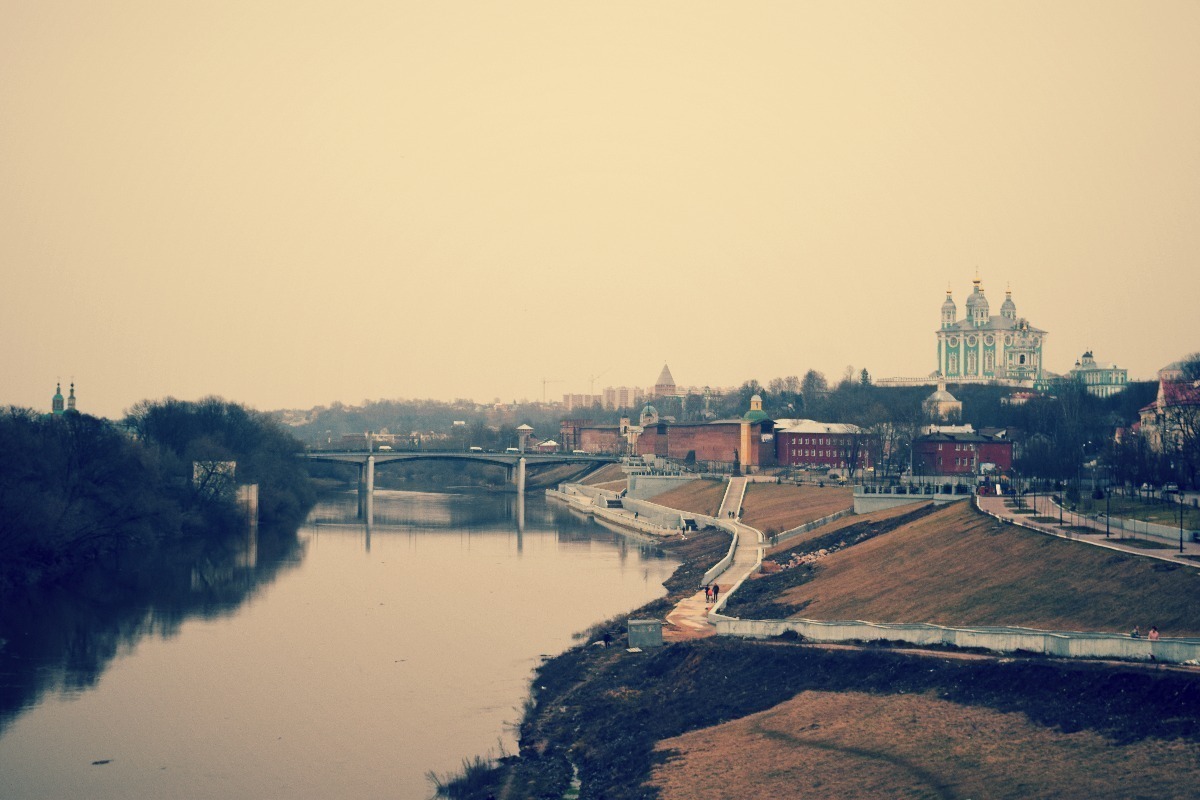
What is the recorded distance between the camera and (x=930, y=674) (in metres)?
31.5

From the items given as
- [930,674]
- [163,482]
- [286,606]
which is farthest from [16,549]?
[930,674]

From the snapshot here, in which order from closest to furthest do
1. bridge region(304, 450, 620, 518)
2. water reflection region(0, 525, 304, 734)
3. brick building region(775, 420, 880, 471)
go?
water reflection region(0, 525, 304, 734), brick building region(775, 420, 880, 471), bridge region(304, 450, 620, 518)

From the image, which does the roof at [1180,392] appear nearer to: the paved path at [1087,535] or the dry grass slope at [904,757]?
the paved path at [1087,535]

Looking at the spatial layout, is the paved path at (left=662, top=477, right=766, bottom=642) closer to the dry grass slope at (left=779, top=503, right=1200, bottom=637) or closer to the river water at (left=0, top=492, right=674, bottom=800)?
the dry grass slope at (left=779, top=503, right=1200, bottom=637)

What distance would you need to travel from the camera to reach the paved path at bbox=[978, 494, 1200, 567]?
126 feet

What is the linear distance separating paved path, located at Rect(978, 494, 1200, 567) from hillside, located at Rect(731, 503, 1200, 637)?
0.75 m

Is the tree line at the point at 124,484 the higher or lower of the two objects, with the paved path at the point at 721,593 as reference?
higher

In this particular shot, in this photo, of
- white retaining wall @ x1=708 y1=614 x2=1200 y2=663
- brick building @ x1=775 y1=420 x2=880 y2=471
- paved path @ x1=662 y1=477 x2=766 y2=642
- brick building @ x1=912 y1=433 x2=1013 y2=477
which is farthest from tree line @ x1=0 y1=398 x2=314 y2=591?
brick building @ x1=912 y1=433 x2=1013 y2=477

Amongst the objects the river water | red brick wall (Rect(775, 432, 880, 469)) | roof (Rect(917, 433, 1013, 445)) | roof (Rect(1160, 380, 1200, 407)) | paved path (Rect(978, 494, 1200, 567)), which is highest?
roof (Rect(1160, 380, 1200, 407))

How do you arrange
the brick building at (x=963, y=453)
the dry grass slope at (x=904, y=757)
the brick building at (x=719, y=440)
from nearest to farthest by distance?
the dry grass slope at (x=904, y=757)
the brick building at (x=963, y=453)
the brick building at (x=719, y=440)

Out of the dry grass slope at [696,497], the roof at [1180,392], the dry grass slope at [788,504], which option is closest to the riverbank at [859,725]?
the dry grass slope at [788,504]

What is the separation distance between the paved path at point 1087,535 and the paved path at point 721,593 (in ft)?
35.0

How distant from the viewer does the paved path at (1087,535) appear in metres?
38.4

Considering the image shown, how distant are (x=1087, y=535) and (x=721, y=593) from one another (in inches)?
Answer: 559
